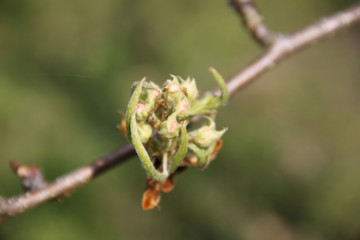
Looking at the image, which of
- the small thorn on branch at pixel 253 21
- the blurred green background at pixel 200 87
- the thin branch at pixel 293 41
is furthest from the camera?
the blurred green background at pixel 200 87

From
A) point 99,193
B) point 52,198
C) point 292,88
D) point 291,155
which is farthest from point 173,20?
point 52,198

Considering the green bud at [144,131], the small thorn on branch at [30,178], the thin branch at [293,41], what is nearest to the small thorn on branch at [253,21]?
the thin branch at [293,41]

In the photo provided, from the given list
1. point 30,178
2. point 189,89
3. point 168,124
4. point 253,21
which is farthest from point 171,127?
point 253,21

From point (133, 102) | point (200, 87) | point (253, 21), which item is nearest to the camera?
point (133, 102)

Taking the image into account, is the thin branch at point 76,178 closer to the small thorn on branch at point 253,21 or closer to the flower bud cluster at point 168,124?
the flower bud cluster at point 168,124

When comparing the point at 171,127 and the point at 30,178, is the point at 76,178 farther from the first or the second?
the point at 171,127

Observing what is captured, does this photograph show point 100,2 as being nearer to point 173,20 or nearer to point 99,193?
point 173,20

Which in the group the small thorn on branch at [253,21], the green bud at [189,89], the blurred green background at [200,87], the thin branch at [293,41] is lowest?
the green bud at [189,89]
